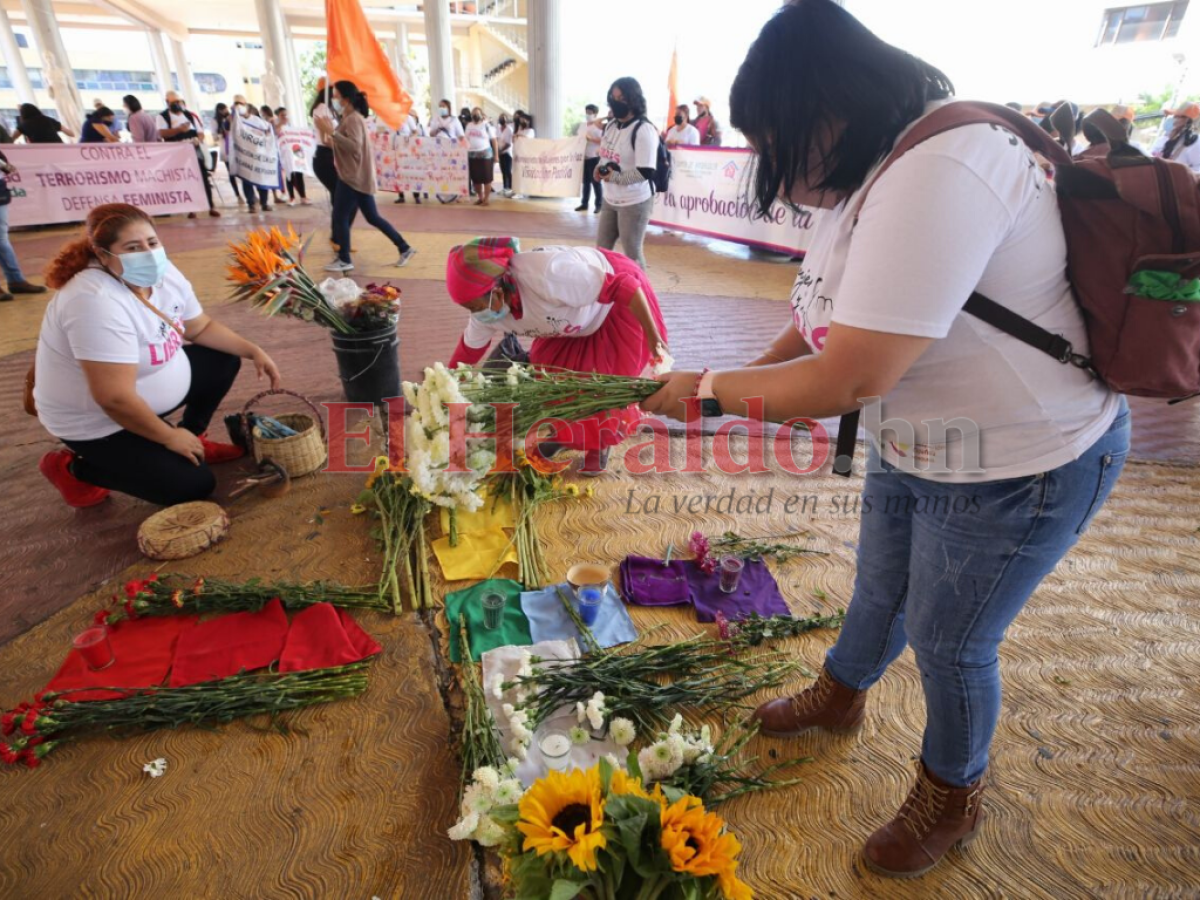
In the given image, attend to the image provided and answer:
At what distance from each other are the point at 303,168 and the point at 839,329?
41.0ft

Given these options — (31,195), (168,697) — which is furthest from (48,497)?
(31,195)

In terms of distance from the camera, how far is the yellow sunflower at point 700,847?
1023 millimetres

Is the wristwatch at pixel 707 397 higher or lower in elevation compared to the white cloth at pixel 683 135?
lower

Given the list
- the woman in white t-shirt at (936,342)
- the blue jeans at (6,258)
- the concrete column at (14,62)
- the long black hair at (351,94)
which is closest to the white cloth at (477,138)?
the long black hair at (351,94)

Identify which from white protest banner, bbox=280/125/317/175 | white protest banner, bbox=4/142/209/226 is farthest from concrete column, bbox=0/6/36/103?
white protest banner, bbox=4/142/209/226

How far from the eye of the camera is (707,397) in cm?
128

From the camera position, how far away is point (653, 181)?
5.11 meters

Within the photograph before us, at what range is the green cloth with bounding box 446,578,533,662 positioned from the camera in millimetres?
2049

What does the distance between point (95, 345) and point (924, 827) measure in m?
2.97

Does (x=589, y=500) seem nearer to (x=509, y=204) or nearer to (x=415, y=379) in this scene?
(x=415, y=379)

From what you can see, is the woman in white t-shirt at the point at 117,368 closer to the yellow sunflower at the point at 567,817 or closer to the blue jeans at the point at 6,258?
the yellow sunflower at the point at 567,817

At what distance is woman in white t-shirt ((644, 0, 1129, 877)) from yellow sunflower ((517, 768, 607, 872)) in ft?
2.34

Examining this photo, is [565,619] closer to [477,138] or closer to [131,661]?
[131,661]

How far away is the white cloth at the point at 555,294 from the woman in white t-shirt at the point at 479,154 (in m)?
9.45
